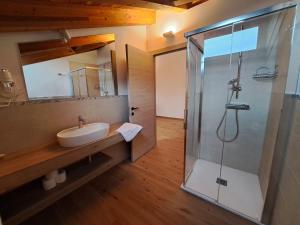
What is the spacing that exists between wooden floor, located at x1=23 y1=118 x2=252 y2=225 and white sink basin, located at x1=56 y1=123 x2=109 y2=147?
73cm

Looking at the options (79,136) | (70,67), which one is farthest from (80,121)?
(70,67)

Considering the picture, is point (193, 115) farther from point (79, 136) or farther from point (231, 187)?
point (79, 136)

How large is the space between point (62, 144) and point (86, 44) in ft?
4.57

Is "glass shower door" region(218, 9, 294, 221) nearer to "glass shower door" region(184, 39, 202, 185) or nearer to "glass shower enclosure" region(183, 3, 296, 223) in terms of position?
"glass shower enclosure" region(183, 3, 296, 223)

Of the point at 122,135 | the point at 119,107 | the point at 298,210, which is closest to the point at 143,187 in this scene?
the point at 122,135

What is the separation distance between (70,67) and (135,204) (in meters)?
1.80

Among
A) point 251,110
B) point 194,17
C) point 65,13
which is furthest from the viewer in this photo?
point 194,17

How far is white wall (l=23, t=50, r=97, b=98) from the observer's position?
142 cm

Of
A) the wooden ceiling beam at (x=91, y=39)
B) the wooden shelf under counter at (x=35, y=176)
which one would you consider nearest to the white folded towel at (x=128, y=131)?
the wooden shelf under counter at (x=35, y=176)

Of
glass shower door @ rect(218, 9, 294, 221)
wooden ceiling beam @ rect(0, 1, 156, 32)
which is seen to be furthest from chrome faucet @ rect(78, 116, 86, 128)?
glass shower door @ rect(218, 9, 294, 221)

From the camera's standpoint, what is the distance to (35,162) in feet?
3.75

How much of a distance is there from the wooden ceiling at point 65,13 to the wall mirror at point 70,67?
0.16m

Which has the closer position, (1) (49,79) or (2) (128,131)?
(1) (49,79)

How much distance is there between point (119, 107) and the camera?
237cm
